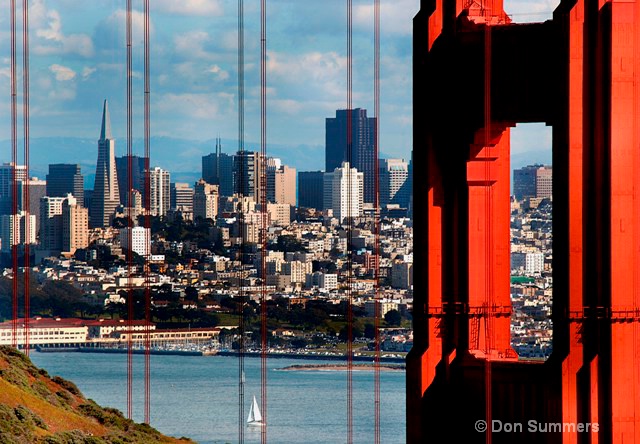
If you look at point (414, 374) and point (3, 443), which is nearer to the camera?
point (3, 443)

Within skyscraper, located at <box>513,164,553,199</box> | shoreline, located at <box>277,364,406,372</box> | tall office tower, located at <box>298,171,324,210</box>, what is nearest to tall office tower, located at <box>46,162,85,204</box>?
tall office tower, located at <box>298,171,324,210</box>

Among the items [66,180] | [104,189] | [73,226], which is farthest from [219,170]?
[73,226]

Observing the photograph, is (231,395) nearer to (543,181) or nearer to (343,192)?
(543,181)

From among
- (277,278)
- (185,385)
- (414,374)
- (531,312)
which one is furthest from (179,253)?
(414,374)

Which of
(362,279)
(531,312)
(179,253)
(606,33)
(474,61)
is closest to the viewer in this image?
(606,33)

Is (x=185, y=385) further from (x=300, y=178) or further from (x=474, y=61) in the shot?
(x=474, y=61)

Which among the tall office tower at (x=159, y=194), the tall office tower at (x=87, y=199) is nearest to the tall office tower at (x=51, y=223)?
the tall office tower at (x=87, y=199)
